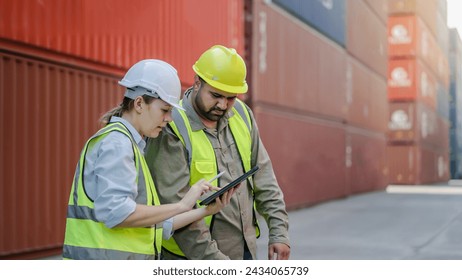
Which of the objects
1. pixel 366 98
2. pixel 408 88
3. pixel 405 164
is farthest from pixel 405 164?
pixel 366 98

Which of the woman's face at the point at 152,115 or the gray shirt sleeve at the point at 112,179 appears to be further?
the woman's face at the point at 152,115

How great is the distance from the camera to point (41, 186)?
10.0m

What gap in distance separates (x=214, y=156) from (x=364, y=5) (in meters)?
29.0

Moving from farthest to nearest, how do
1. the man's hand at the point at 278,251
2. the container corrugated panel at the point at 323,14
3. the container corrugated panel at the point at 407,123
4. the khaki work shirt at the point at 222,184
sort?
the container corrugated panel at the point at 407,123, the container corrugated panel at the point at 323,14, the man's hand at the point at 278,251, the khaki work shirt at the point at 222,184

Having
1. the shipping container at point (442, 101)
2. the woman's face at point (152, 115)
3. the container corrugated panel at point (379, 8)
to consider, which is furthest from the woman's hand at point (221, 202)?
the shipping container at point (442, 101)

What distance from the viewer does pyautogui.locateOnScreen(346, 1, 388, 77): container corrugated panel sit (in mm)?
29062

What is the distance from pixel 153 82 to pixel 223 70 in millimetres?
554

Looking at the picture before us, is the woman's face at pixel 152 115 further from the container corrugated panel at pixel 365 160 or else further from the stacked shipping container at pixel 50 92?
the container corrugated panel at pixel 365 160

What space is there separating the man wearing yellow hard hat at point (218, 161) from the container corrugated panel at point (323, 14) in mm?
16370

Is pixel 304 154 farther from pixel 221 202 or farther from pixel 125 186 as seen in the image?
pixel 125 186

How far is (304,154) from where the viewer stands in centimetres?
2208

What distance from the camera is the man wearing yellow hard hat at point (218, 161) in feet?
11.5
